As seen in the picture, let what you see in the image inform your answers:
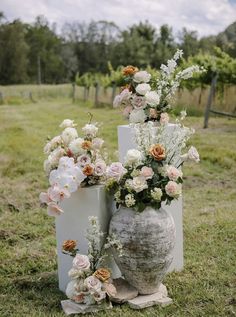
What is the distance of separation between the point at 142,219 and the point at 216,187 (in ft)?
13.2

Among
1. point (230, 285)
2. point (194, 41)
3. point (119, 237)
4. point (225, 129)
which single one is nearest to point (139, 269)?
point (119, 237)

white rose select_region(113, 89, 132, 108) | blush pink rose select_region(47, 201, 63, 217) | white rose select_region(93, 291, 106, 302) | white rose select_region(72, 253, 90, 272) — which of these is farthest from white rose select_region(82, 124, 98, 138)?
white rose select_region(93, 291, 106, 302)

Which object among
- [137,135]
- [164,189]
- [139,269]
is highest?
[137,135]

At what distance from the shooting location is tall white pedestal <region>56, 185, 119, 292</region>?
354cm

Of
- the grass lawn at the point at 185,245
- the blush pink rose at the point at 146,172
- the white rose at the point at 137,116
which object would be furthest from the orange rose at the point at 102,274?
the white rose at the point at 137,116

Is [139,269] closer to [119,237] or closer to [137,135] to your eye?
[119,237]

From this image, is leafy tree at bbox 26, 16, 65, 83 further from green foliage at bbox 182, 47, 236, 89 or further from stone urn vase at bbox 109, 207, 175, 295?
stone urn vase at bbox 109, 207, 175, 295

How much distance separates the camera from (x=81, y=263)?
3373 millimetres

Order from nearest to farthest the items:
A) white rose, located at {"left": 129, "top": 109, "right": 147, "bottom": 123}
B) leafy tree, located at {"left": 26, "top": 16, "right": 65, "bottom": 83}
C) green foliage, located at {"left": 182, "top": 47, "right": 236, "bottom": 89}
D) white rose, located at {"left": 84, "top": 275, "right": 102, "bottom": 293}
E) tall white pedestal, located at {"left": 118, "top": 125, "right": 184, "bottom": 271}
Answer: white rose, located at {"left": 84, "top": 275, "right": 102, "bottom": 293}, white rose, located at {"left": 129, "top": 109, "right": 147, "bottom": 123}, tall white pedestal, located at {"left": 118, "top": 125, "right": 184, "bottom": 271}, green foliage, located at {"left": 182, "top": 47, "right": 236, "bottom": 89}, leafy tree, located at {"left": 26, "top": 16, "right": 65, "bottom": 83}

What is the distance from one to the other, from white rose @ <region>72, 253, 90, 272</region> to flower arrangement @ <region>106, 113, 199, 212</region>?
45 centimetres

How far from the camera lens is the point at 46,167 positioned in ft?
12.2

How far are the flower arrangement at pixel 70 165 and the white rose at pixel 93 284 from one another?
50cm

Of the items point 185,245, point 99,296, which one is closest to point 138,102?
point 99,296

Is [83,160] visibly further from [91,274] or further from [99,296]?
[99,296]
